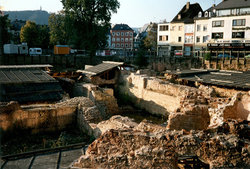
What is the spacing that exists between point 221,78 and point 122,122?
38.7 feet

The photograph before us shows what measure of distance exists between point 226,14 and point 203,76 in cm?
2246

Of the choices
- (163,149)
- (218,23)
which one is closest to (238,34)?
(218,23)

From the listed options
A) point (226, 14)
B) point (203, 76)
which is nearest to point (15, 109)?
point (203, 76)

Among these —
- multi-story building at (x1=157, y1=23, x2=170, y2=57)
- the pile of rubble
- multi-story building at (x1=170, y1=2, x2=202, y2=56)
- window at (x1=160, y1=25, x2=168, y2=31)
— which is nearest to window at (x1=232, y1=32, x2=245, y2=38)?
multi-story building at (x1=170, y1=2, x2=202, y2=56)

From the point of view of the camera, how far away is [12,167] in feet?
22.9

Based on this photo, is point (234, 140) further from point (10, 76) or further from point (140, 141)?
point (10, 76)

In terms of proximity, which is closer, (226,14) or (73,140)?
(73,140)

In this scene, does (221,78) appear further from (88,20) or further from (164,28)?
(164,28)

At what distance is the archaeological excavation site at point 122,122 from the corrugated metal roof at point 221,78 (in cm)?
6

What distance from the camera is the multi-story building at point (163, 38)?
163ft

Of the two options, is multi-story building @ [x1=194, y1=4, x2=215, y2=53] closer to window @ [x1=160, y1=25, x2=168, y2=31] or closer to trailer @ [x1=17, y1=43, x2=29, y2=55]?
window @ [x1=160, y1=25, x2=168, y2=31]

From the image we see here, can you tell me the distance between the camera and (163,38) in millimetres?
50344

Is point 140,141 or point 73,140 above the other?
point 140,141

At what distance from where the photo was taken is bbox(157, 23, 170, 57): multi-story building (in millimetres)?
49594
